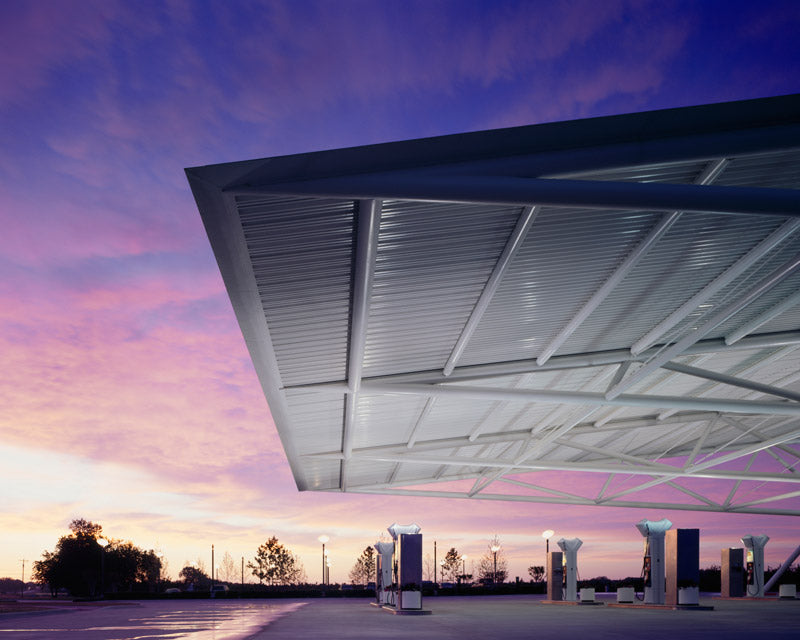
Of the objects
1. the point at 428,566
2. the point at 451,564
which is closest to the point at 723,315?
the point at 451,564

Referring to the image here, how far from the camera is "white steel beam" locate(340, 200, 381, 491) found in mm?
10565

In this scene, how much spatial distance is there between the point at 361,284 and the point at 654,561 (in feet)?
77.4

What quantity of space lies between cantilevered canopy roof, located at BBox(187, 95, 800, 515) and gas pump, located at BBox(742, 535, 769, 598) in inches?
463

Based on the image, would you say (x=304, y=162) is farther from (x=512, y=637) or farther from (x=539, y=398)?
(x=539, y=398)

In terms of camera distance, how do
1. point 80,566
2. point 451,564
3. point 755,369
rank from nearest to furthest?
point 755,369
point 80,566
point 451,564

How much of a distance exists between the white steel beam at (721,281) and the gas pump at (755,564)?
23.7 m

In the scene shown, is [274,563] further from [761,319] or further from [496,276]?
[496,276]

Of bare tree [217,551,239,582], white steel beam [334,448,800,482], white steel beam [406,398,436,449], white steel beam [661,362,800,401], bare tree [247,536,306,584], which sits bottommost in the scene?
bare tree [217,551,239,582]

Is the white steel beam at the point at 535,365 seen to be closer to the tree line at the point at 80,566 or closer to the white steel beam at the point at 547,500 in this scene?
the white steel beam at the point at 547,500

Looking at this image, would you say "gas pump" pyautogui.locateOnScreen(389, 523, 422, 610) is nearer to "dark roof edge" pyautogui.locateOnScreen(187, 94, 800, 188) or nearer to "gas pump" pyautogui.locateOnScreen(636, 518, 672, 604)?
"gas pump" pyautogui.locateOnScreen(636, 518, 672, 604)

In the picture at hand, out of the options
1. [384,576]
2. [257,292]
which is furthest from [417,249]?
[384,576]

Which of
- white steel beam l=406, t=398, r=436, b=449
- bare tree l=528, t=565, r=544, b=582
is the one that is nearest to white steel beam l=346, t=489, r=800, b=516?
white steel beam l=406, t=398, r=436, b=449

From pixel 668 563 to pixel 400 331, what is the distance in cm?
1820

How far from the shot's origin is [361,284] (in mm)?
12867
